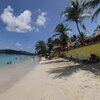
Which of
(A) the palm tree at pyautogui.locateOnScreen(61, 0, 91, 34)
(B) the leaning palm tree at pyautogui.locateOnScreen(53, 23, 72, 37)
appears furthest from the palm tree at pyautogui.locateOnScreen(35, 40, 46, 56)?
(A) the palm tree at pyautogui.locateOnScreen(61, 0, 91, 34)

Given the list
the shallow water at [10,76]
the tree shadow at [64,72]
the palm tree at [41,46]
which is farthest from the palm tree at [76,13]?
the palm tree at [41,46]

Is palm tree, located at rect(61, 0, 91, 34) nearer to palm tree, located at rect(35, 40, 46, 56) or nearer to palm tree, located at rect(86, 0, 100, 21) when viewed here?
palm tree, located at rect(86, 0, 100, 21)

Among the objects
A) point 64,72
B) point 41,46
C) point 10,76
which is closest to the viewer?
point 64,72

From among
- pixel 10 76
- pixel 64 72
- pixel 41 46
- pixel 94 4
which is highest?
pixel 41 46

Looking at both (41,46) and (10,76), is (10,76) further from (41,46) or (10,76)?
(41,46)

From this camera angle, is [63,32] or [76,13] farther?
[63,32]

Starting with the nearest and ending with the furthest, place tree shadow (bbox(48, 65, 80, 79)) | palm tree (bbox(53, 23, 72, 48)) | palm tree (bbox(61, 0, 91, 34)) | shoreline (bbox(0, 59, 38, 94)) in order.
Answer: shoreline (bbox(0, 59, 38, 94)) < tree shadow (bbox(48, 65, 80, 79)) < palm tree (bbox(61, 0, 91, 34)) < palm tree (bbox(53, 23, 72, 48))

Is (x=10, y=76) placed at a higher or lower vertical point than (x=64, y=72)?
higher

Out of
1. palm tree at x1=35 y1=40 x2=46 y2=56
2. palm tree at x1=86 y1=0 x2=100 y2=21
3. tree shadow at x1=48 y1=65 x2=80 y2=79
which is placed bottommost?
tree shadow at x1=48 y1=65 x2=80 y2=79

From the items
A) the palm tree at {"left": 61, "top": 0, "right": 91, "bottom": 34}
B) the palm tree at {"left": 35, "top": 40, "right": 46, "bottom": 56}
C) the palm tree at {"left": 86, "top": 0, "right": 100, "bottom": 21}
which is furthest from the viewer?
the palm tree at {"left": 35, "top": 40, "right": 46, "bottom": 56}

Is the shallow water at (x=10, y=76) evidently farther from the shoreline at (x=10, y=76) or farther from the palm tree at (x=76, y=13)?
the palm tree at (x=76, y=13)

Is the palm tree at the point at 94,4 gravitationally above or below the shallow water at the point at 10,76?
above

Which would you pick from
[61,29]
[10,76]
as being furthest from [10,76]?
[61,29]

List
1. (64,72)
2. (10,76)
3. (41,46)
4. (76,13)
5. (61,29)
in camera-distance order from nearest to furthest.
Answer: (64,72) → (10,76) → (76,13) → (61,29) → (41,46)
